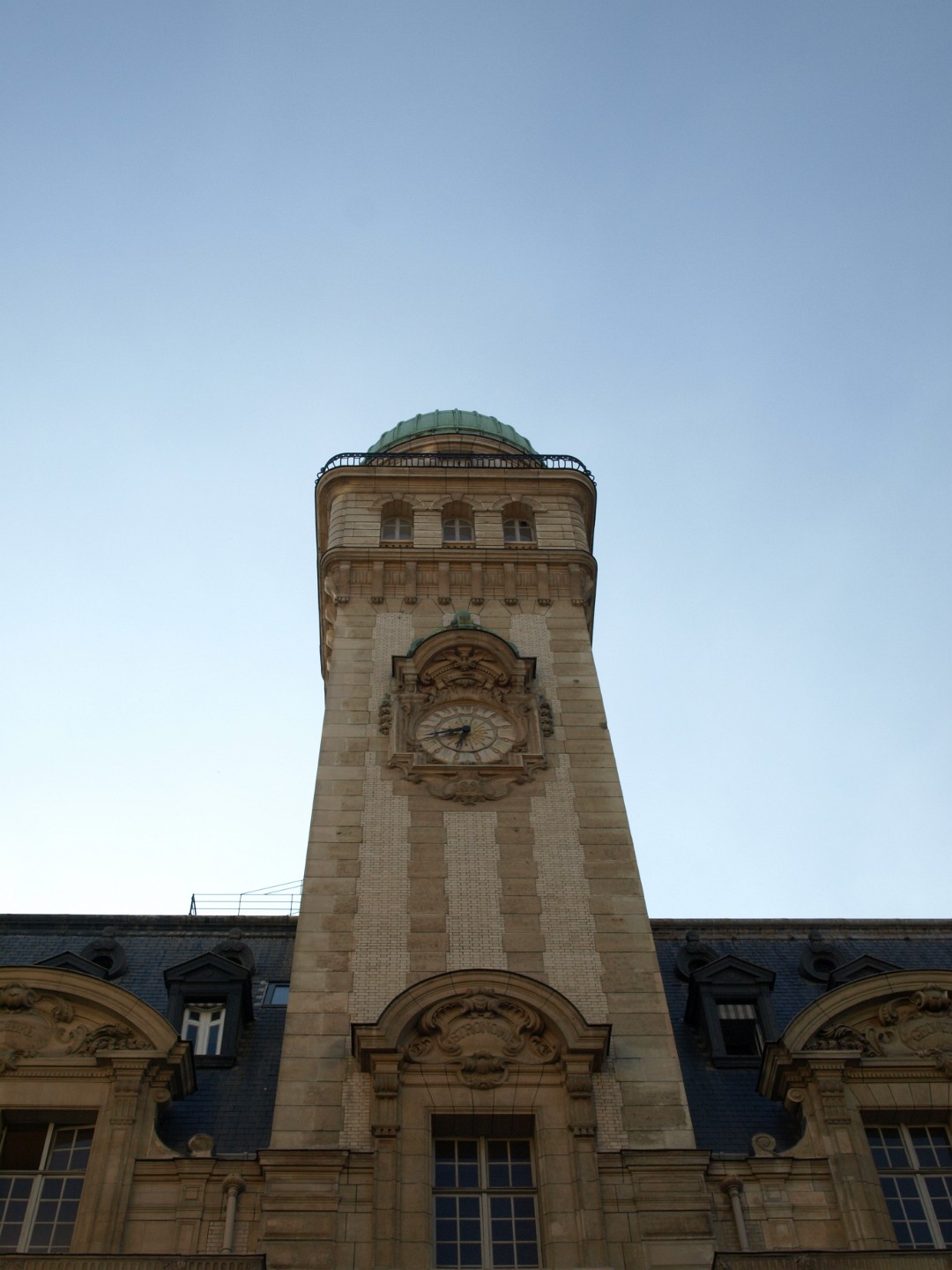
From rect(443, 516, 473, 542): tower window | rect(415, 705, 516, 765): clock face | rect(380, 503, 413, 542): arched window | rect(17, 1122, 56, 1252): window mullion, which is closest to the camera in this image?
rect(17, 1122, 56, 1252): window mullion

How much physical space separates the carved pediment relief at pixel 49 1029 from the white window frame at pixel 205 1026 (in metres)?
2.38

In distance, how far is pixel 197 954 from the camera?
97.9 ft

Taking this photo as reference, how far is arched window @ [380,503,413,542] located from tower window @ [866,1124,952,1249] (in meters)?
20.7

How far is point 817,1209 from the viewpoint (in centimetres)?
2169

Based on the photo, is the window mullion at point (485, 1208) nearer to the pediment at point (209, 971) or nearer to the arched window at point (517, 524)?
the pediment at point (209, 971)

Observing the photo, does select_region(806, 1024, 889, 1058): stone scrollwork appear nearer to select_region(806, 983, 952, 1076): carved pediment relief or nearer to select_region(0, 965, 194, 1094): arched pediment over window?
select_region(806, 983, 952, 1076): carved pediment relief

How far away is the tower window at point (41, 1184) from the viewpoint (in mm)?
21266

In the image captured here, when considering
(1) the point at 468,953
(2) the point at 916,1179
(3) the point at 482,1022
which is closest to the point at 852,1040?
(2) the point at 916,1179

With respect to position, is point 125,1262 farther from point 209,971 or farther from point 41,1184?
point 209,971

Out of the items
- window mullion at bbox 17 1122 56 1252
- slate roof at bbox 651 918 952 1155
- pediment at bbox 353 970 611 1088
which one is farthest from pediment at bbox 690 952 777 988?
window mullion at bbox 17 1122 56 1252

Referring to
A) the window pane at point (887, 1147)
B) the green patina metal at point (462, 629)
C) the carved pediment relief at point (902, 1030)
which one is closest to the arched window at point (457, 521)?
the green patina metal at point (462, 629)

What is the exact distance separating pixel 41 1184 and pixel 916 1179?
13.6 metres

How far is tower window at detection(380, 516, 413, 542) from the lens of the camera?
38.8 meters

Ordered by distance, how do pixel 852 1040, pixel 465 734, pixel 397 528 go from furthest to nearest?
pixel 397 528 < pixel 465 734 < pixel 852 1040
